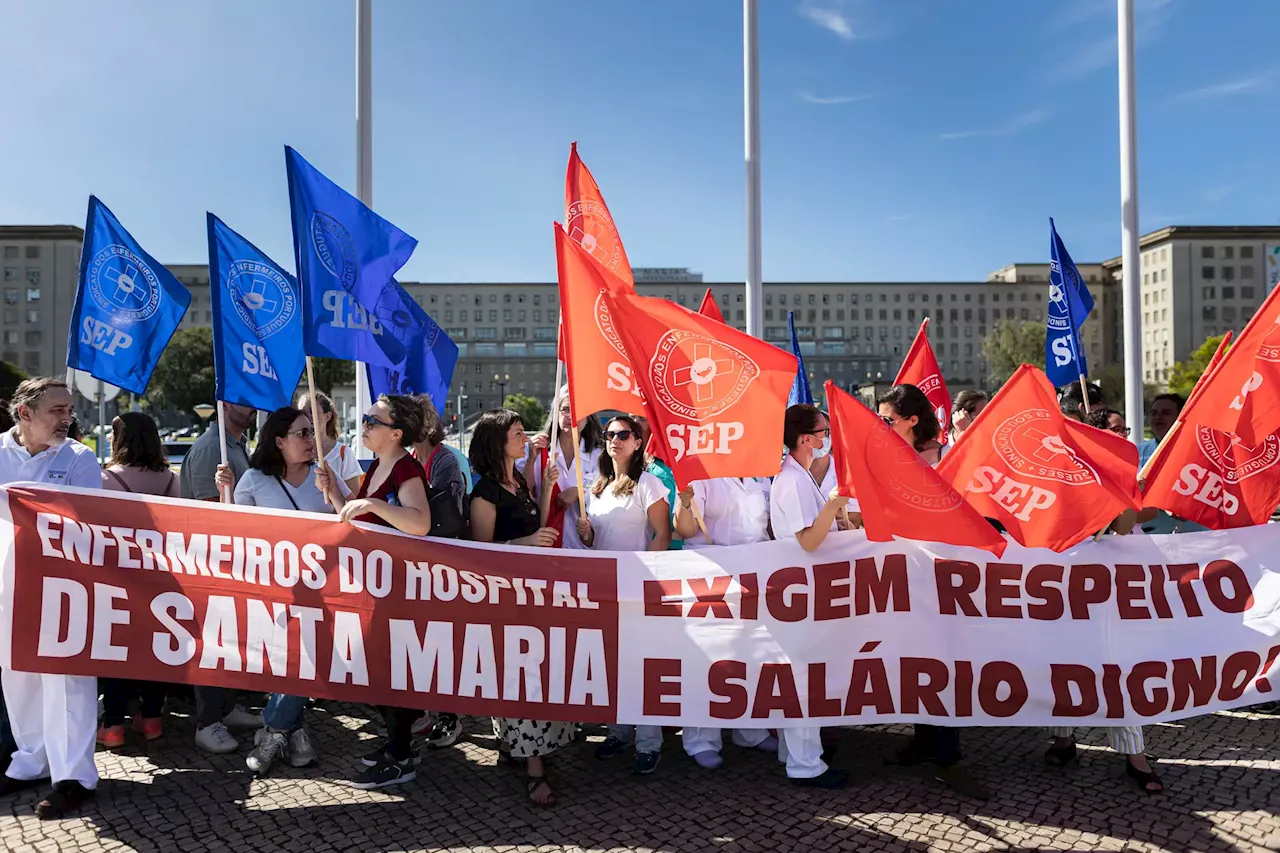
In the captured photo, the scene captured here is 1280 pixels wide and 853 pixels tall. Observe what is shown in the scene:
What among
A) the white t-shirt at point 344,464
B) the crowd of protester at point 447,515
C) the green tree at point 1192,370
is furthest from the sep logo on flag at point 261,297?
the green tree at point 1192,370

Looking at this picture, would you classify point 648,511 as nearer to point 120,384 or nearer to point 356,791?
point 356,791

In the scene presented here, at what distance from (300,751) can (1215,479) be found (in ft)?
16.5

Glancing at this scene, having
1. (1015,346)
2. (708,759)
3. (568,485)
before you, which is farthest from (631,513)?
(1015,346)

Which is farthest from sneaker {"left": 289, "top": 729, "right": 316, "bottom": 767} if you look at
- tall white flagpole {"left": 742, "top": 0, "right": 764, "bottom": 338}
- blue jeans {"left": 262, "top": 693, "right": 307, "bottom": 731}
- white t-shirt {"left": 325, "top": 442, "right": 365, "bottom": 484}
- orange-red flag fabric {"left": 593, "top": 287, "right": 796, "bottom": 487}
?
tall white flagpole {"left": 742, "top": 0, "right": 764, "bottom": 338}

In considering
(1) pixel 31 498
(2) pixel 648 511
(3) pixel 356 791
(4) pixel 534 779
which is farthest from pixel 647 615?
(1) pixel 31 498

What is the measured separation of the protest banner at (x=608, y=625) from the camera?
15.3ft

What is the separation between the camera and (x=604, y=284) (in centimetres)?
464

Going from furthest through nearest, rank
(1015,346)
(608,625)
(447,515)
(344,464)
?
(1015,346)
(344,464)
(447,515)
(608,625)

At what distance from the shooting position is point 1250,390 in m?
4.86

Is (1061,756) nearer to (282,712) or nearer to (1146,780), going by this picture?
(1146,780)

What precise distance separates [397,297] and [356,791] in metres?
2.76

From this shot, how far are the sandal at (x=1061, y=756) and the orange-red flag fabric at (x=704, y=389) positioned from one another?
221cm

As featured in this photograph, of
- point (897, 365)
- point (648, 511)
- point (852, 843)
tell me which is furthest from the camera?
point (897, 365)

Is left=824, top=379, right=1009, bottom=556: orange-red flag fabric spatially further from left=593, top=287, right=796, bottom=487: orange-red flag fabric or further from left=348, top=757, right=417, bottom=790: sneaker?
left=348, top=757, right=417, bottom=790: sneaker
